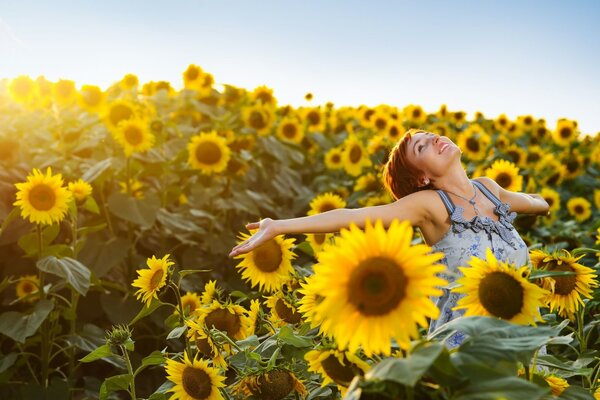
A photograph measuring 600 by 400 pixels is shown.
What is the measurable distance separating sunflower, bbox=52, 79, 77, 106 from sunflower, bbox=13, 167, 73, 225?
2.98 metres

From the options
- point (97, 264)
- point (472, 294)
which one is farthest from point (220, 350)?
point (97, 264)

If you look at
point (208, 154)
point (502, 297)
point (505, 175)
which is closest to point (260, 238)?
point (502, 297)

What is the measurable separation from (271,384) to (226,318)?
0.49 meters

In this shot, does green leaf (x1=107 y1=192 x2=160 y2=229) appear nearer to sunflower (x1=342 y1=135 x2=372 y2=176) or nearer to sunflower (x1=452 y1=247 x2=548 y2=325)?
sunflower (x1=342 y1=135 x2=372 y2=176)

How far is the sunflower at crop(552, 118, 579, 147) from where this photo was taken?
8484 millimetres

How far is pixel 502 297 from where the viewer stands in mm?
1521

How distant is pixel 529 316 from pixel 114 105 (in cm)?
385

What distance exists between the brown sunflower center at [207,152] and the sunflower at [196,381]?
3.15m

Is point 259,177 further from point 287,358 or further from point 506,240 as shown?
point 287,358

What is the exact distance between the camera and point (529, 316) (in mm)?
1516

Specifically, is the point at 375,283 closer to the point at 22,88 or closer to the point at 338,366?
the point at 338,366

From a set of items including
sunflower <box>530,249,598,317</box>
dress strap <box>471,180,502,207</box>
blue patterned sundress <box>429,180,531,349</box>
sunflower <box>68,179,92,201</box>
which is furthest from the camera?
sunflower <box>68,179,92,201</box>

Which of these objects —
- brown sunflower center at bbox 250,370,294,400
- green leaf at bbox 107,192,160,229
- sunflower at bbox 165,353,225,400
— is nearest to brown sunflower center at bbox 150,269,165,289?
sunflower at bbox 165,353,225,400

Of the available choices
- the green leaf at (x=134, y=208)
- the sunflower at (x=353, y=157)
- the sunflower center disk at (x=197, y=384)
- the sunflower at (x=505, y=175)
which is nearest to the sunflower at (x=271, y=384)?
the sunflower center disk at (x=197, y=384)
